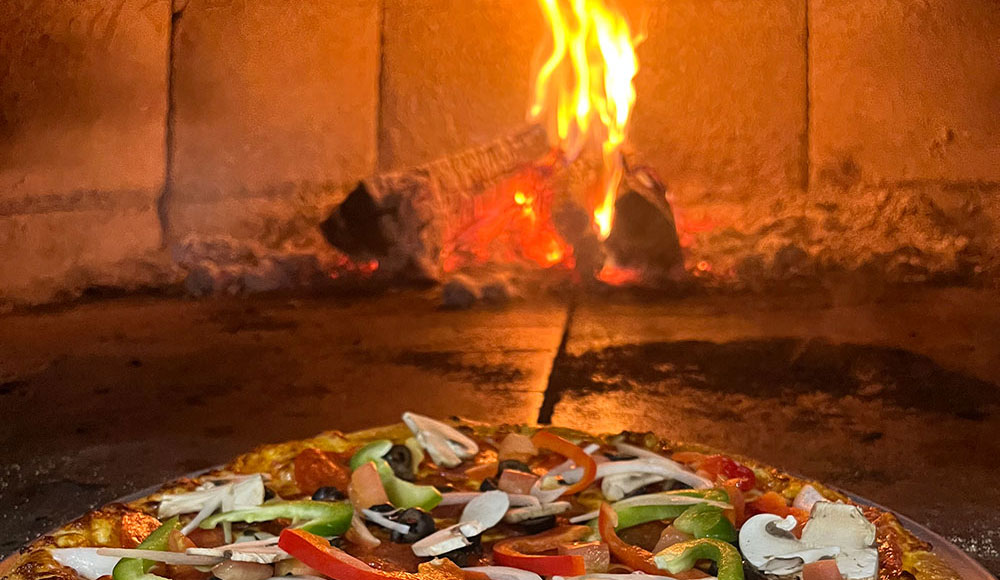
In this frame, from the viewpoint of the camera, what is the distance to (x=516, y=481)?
7.85 feet

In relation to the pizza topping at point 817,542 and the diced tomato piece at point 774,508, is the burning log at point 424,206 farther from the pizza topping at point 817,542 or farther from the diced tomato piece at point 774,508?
the pizza topping at point 817,542

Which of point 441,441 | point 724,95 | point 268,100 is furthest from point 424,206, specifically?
point 441,441

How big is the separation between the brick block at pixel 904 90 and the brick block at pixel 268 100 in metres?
1.68

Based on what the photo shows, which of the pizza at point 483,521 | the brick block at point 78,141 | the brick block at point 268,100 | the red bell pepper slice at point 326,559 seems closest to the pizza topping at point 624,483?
the pizza at point 483,521

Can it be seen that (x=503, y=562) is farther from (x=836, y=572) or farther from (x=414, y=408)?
(x=414, y=408)

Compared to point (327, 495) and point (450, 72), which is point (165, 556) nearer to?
point (327, 495)

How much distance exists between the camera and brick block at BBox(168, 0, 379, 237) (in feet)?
11.7

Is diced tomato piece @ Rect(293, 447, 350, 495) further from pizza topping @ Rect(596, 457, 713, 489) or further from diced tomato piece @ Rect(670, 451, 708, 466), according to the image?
diced tomato piece @ Rect(670, 451, 708, 466)

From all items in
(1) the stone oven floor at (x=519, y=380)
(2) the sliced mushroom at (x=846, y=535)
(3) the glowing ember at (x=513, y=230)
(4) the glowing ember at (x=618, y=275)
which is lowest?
(1) the stone oven floor at (x=519, y=380)

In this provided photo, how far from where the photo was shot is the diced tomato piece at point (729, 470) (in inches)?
94.7

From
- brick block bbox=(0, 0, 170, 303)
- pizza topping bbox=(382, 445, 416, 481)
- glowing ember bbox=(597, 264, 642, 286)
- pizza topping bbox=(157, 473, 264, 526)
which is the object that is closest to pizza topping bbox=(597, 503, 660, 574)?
pizza topping bbox=(382, 445, 416, 481)

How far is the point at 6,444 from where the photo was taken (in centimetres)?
320

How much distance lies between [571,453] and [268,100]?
A: 192cm

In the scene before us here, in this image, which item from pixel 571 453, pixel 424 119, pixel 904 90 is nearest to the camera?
pixel 571 453
